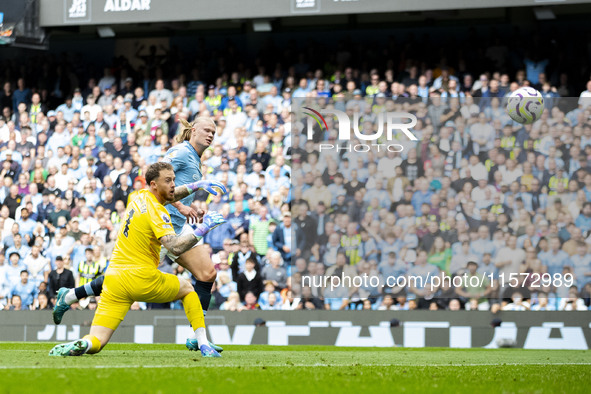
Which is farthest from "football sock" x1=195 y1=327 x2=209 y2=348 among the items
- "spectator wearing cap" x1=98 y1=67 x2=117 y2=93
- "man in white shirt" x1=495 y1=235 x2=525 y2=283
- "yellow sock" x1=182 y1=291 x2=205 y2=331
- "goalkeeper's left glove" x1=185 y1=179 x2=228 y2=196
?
"spectator wearing cap" x1=98 y1=67 x2=117 y2=93

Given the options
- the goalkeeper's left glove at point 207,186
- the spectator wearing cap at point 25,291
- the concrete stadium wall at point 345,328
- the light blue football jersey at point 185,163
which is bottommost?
the concrete stadium wall at point 345,328

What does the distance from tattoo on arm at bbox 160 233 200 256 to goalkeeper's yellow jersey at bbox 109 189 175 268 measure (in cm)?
11

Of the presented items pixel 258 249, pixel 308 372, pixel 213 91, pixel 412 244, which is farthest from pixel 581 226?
pixel 308 372

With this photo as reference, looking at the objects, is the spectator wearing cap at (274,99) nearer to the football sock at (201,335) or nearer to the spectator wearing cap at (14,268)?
the spectator wearing cap at (14,268)

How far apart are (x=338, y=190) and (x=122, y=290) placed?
389 inches

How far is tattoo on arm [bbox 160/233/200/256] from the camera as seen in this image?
7.70m

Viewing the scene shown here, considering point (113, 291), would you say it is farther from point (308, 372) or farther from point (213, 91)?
point (213, 91)

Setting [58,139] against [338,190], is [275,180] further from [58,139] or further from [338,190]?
[58,139]

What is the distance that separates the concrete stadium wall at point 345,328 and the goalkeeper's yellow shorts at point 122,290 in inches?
316

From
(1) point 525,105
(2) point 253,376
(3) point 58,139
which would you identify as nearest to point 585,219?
(1) point 525,105

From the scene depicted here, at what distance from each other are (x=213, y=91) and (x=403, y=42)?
438 centimetres

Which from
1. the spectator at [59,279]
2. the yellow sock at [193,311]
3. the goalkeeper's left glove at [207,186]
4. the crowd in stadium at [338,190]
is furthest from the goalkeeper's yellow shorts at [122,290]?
the spectator at [59,279]

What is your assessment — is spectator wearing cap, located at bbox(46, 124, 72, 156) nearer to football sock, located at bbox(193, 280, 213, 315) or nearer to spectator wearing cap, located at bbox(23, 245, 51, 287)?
spectator wearing cap, located at bbox(23, 245, 51, 287)

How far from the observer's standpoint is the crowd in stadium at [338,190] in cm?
1642
